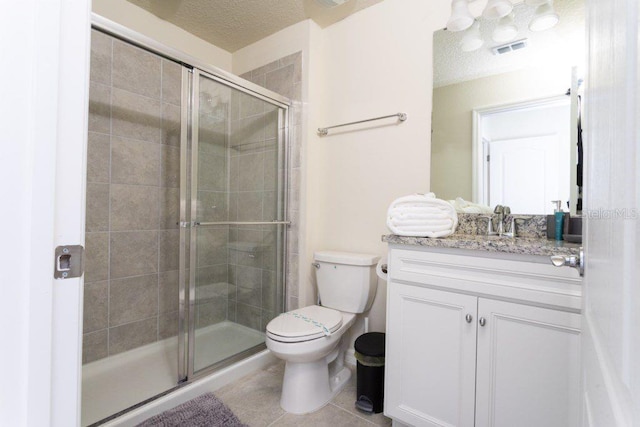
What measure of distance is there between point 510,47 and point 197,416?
2.39 metres

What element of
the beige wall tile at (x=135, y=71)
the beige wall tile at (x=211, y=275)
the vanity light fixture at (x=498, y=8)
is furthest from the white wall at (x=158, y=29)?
the vanity light fixture at (x=498, y=8)

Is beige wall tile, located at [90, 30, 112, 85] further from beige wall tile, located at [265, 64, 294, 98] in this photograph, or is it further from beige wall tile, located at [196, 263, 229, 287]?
beige wall tile, located at [196, 263, 229, 287]

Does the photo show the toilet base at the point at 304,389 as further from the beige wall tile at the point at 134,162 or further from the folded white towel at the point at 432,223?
the beige wall tile at the point at 134,162

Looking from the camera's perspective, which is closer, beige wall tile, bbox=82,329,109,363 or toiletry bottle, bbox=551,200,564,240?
toiletry bottle, bbox=551,200,564,240

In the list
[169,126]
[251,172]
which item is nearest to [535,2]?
[251,172]

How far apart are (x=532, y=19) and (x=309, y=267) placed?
6.10ft

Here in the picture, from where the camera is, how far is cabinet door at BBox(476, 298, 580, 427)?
98cm

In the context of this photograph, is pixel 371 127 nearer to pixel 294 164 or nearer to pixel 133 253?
pixel 294 164

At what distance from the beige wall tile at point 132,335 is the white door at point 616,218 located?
2305 mm

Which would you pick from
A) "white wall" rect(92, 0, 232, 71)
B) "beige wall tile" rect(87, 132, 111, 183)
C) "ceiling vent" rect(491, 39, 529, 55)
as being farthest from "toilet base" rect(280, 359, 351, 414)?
"white wall" rect(92, 0, 232, 71)

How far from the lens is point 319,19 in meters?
2.11

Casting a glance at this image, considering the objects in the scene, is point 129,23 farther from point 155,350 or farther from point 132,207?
point 155,350

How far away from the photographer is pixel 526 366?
3.42ft

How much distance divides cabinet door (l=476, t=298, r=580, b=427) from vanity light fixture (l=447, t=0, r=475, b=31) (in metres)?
1.37
